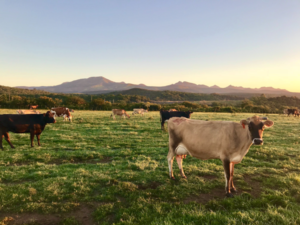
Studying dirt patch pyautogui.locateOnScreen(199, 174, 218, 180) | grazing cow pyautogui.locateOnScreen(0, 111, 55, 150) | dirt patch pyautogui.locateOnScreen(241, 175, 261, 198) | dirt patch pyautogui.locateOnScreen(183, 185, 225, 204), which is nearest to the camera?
dirt patch pyautogui.locateOnScreen(183, 185, 225, 204)

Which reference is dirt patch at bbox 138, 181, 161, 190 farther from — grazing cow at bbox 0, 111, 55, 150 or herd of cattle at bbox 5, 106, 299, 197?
grazing cow at bbox 0, 111, 55, 150

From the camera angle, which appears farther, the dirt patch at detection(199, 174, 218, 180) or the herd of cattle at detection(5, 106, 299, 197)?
the dirt patch at detection(199, 174, 218, 180)

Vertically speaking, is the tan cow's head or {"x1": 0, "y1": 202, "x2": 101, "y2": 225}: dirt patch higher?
the tan cow's head

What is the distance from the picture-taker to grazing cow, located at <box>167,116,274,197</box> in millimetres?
5113

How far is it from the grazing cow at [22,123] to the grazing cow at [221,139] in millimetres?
9694

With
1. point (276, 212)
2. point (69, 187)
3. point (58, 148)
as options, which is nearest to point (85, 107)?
point (58, 148)

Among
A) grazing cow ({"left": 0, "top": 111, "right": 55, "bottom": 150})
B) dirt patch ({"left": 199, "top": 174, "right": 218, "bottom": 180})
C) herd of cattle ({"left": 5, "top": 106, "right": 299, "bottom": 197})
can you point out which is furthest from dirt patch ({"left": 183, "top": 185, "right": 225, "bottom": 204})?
grazing cow ({"left": 0, "top": 111, "right": 55, "bottom": 150})

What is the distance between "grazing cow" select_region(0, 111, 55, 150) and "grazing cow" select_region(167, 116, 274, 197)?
9.69m

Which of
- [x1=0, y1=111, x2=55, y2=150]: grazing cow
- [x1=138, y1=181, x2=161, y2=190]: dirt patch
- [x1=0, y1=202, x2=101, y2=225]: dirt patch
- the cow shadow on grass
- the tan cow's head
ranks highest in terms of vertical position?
the tan cow's head

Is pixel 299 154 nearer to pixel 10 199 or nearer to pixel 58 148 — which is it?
pixel 10 199

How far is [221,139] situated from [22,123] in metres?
11.7

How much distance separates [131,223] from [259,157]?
28.2 ft

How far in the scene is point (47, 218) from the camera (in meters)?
4.03

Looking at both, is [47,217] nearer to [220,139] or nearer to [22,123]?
[220,139]
